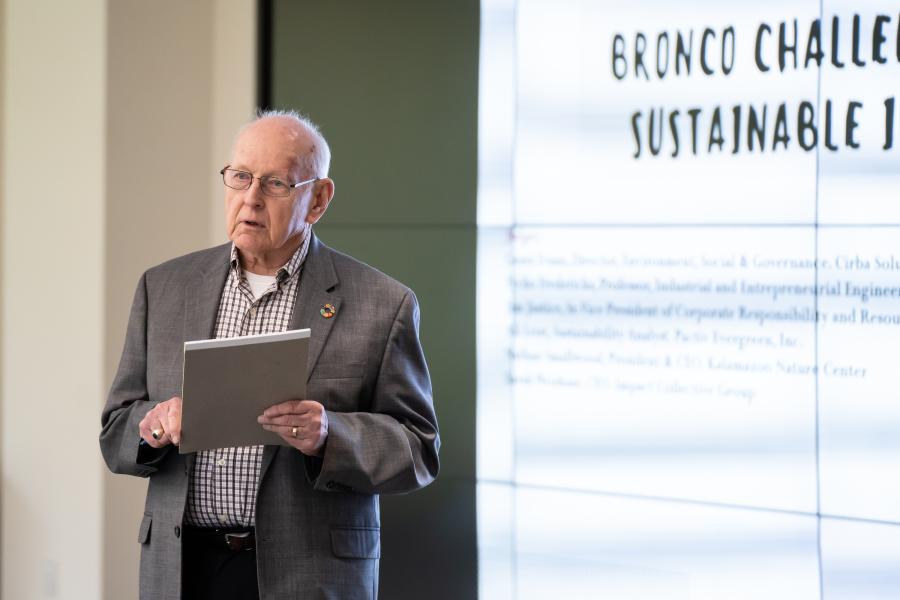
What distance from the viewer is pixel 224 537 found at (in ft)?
7.27

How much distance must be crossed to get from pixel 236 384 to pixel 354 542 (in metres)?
0.51

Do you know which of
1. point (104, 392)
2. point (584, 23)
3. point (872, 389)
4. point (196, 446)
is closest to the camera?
point (196, 446)

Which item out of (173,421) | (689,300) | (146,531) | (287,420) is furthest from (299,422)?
(689,300)

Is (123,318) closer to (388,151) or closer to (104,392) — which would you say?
(104,392)

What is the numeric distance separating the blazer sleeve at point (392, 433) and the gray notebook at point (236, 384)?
0.57 ft

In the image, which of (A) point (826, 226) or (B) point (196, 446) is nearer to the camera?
(B) point (196, 446)

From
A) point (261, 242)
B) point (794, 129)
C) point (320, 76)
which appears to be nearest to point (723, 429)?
point (794, 129)

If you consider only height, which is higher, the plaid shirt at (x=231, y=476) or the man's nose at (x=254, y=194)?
the man's nose at (x=254, y=194)

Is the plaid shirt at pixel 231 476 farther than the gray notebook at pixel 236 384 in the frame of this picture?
Yes

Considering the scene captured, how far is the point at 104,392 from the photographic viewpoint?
13.7ft

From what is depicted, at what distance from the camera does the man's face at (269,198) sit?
2260 millimetres

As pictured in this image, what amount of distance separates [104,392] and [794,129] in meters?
2.82

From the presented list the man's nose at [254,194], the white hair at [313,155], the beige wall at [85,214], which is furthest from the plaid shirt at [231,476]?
the beige wall at [85,214]

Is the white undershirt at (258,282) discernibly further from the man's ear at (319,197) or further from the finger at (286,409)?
the finger at (286,409)
